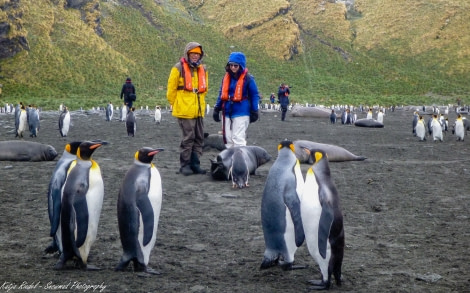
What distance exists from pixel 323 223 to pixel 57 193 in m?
1.88

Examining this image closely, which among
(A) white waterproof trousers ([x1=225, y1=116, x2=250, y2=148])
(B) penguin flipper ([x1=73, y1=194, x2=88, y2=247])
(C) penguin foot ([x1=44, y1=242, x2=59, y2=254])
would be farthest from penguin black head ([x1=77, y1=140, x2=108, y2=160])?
(A) white waterproof trousers ([x1=225, y1=116, x2=250, y2=148])

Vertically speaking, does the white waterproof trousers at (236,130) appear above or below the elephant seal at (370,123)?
above

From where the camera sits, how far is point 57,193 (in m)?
4.04

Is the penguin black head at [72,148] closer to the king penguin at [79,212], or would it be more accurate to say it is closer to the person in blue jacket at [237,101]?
the king penguin at [79,212]

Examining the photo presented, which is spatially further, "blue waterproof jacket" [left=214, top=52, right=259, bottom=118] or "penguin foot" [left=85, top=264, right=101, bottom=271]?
"blue waterproof jacket" [left=214, top=52, right=259, bottom=118]

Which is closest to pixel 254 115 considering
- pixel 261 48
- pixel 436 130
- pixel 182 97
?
pixel 182 97

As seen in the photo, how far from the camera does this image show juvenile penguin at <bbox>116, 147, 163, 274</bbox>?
3.91 m

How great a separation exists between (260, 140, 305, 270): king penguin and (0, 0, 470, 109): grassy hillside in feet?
109

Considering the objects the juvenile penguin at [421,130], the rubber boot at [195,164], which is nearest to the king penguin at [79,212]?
the rubber boot at [195,164]

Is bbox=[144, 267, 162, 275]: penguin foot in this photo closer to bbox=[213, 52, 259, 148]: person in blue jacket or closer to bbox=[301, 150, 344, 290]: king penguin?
bbox=[301, 150, 344, 290]: king penguin

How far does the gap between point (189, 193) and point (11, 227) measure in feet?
7.34

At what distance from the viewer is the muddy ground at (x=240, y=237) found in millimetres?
3703

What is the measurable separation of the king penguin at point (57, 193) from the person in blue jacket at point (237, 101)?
3.34 m

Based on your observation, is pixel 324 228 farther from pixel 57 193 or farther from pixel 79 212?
pixel 57 193
